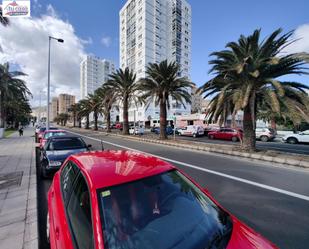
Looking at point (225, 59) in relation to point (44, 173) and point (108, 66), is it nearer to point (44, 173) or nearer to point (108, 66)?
point (44, 173)

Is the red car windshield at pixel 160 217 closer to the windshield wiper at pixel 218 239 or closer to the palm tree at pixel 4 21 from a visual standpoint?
the windshield wiper at pixel 218 239

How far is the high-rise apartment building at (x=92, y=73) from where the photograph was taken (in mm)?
120062

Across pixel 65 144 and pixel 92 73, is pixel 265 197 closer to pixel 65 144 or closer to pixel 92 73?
pixel 65 144

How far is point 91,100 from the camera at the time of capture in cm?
4328

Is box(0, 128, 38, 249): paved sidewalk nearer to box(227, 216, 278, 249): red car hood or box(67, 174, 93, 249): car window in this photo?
box(67, 174, 93, 249): car window

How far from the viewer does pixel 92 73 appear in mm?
121688

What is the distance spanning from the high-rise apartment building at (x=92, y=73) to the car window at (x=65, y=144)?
117m

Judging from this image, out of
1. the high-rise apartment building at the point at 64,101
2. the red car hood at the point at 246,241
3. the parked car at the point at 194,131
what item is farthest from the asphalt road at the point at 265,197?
the high-rise apartment building at the point at 64,101

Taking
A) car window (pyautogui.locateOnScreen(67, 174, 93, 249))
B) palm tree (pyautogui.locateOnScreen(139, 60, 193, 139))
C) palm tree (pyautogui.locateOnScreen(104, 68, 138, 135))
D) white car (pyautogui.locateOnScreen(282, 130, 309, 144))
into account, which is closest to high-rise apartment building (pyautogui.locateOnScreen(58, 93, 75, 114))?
palm tree (pyautogui.locateOnScreen(104, 68, 138, 135))

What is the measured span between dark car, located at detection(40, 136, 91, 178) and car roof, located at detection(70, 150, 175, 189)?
4347mm

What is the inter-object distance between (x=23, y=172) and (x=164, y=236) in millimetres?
7243

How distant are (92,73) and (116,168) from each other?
12983 centimetres

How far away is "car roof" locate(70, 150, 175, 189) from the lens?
1.96 metres

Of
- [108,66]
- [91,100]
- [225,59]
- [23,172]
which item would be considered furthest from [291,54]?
[108,66]
